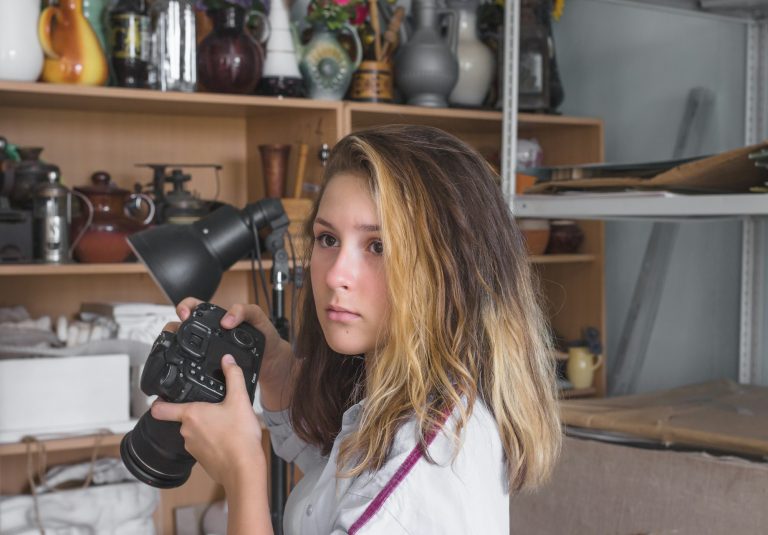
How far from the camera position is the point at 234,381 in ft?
3.20

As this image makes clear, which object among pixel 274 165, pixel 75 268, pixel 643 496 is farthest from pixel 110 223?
pixel 643 496

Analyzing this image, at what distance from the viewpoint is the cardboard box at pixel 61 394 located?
1994 mm

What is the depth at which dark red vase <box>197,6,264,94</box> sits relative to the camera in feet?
7.11

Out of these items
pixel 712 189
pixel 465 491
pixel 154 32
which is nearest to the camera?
pixel 465 491

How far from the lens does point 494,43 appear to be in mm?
2535

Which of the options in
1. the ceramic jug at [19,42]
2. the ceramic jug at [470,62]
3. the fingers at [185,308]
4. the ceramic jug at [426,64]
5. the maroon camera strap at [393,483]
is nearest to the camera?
the maroon camera strap at [393,483]

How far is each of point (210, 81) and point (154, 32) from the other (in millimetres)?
158

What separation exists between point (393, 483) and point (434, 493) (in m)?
0.04

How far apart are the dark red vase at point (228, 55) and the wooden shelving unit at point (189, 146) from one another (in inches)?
1.9

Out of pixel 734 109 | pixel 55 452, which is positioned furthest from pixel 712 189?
pixel 55 452

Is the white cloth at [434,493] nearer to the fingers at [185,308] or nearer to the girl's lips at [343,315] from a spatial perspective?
the girl's lips at [343,315]

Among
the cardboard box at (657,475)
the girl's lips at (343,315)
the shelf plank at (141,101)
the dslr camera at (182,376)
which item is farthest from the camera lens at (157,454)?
the shelf plank at (141,101)

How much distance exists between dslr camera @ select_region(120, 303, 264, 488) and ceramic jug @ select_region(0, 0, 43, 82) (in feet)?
3.75

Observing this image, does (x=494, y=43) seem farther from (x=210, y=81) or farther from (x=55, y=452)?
(x=55, y=452)
